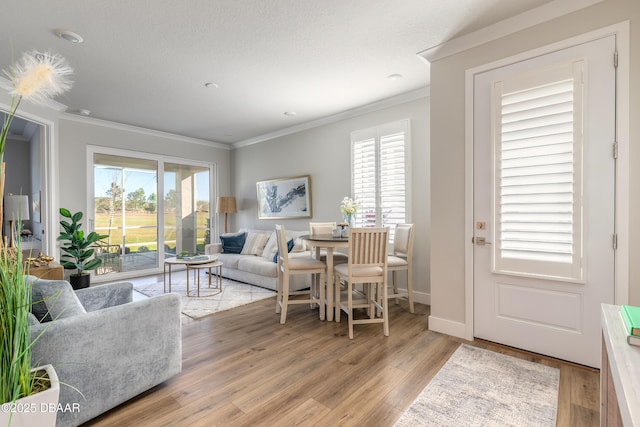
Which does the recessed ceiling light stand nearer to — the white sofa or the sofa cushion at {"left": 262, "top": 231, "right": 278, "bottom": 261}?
the white sofa

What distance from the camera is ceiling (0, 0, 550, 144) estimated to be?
2301 mm

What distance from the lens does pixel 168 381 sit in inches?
83.3

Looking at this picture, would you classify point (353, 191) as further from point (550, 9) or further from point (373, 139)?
point (550, 9)

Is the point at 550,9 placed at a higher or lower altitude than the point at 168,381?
higher

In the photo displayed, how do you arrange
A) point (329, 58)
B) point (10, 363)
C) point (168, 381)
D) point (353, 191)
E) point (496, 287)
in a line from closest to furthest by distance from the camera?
1. point (10, 363)
2. point (168, 381)
3. point (496, 287)
4. point (329, 58)
5. point (353, 191)

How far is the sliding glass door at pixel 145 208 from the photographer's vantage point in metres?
5.24

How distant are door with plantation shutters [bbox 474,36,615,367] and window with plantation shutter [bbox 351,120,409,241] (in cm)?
144

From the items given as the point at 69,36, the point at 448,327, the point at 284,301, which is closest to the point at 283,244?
the point at 284,301

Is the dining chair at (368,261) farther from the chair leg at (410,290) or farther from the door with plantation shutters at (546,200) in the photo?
the door with plantation shutters at (546,200)

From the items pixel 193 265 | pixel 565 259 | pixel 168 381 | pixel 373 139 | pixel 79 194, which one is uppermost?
pixel 373 139

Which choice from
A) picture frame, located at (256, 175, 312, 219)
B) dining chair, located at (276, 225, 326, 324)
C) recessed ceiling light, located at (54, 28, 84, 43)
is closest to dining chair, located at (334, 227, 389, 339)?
dining chair, located at (276, 225, 326, 324)

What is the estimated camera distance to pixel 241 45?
279cm

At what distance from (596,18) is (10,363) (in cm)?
382

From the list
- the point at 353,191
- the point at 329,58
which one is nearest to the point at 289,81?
the point at 329,58
